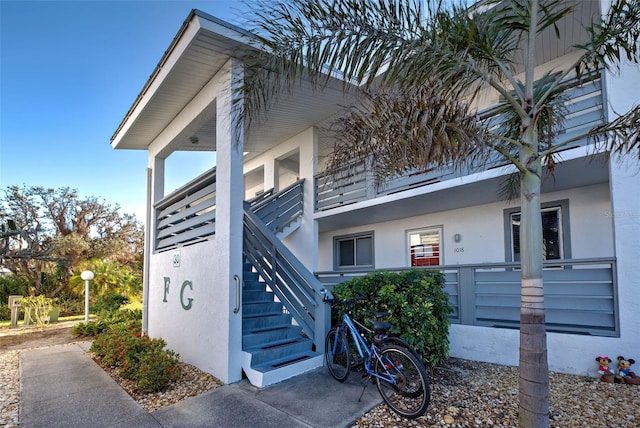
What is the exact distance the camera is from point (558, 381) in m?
4.86

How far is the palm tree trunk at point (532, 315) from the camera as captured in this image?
2775mm

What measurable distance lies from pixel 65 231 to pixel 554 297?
22.5 metres

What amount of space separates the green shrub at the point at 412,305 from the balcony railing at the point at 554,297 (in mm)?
1186

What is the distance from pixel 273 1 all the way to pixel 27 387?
6055 mm

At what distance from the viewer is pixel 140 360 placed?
5.16m

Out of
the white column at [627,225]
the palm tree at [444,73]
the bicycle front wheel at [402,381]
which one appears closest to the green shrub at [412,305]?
the bicycle front wheel at [402,381]

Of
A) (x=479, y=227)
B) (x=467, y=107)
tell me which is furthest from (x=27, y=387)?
(x=479, y=227)

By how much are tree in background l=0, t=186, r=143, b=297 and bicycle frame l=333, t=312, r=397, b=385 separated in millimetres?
14816

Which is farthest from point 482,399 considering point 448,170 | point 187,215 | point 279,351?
point 187,215

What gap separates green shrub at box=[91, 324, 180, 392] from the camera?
4809 mm

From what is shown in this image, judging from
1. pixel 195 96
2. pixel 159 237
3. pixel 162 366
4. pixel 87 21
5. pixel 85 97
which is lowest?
pixel 162 366

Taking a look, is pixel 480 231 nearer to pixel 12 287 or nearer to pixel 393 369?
pixel 393 369

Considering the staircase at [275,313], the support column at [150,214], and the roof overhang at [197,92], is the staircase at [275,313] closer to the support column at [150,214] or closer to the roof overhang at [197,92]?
the roof overhang at [197,92]

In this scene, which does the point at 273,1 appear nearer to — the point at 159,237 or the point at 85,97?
the point at 159,237
